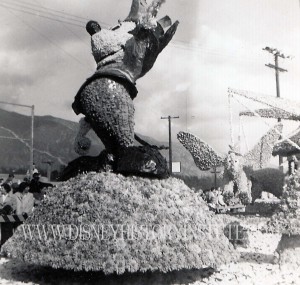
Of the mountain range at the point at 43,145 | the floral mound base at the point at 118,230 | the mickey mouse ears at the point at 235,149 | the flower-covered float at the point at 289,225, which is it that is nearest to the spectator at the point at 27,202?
the floral mound base at the point at 118,230

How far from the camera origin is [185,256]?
3797mm

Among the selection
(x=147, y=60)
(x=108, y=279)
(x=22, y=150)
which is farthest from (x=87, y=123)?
(x=22, y=150)

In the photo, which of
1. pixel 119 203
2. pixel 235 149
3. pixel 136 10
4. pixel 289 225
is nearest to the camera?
pixel 119 203

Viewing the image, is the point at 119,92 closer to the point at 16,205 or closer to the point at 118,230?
the point at 118,230

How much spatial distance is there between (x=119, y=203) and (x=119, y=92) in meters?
1.21

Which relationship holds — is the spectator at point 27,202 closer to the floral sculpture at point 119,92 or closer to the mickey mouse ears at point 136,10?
the floral sculpture at point 119,92

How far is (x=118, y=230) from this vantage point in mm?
3723

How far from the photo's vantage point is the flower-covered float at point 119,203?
371 cm

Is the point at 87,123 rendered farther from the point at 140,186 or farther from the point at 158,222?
the point at 158,222

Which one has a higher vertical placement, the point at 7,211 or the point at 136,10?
the point at 136,10

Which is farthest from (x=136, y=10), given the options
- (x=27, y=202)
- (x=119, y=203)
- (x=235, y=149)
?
(x=235, y=149)

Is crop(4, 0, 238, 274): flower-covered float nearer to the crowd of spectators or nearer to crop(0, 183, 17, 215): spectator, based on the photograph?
the crowd of spectators

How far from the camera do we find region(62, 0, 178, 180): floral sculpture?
434 cm

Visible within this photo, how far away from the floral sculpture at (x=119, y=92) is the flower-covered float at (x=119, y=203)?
11mm
